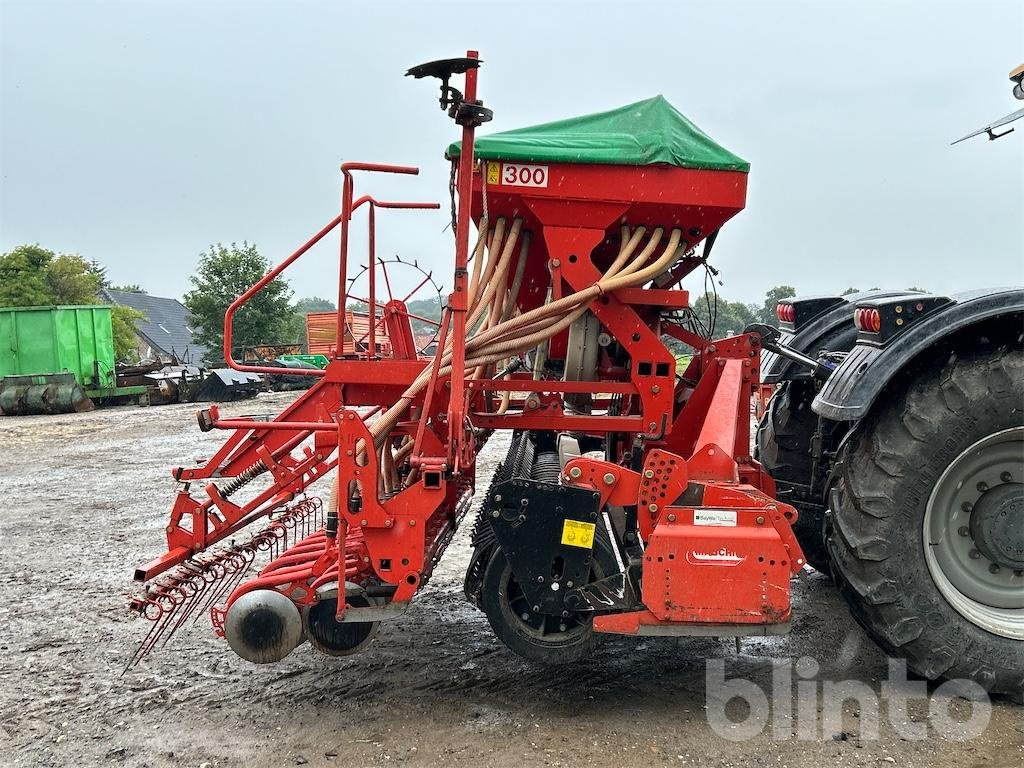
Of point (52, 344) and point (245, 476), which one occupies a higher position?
point (52, 344)

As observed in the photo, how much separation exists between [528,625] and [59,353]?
57.2 feet

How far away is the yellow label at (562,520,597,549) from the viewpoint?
291 cm

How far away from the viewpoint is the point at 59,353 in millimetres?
17344

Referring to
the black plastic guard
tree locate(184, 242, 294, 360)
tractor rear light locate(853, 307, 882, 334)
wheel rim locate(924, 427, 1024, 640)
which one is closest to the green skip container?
tree locate(184, 242, 294, 360)

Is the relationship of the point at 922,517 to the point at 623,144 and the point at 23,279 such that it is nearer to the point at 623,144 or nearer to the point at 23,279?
the point at 623,144

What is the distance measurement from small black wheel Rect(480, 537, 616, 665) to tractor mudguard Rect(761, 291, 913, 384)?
1.71 metres

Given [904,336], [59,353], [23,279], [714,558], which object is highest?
[23,279]

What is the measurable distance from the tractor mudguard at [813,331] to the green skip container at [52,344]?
1682 cm

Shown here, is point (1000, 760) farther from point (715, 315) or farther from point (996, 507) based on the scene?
point (715, 315)

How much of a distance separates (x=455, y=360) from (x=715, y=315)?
149 cm

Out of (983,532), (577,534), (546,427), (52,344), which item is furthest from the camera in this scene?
(52,344)

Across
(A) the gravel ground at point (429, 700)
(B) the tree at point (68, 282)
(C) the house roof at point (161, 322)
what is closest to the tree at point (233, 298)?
(B) the tree at point (68, 282)

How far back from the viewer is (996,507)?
3029mm

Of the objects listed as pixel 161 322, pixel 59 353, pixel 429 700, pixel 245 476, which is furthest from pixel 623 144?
pixel 161 322
